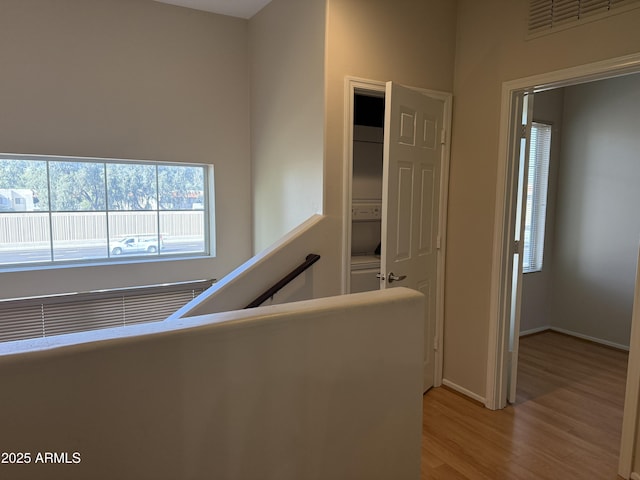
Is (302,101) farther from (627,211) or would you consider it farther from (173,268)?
(627,211)

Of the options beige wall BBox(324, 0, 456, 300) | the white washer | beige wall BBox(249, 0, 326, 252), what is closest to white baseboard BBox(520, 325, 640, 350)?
the white washer

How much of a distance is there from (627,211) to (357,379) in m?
3.88

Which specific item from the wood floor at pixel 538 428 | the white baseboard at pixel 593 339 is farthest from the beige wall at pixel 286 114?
the white baseboard at pixel 593 339

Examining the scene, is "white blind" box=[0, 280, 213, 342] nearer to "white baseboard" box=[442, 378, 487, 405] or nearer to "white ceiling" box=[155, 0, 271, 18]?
"white baseboard" box=[442, 378, 487, 405]

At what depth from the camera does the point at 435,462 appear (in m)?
2.35

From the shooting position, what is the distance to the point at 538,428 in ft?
8.85

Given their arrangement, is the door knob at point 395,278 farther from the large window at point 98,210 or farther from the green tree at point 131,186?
the green tree at point 131,186

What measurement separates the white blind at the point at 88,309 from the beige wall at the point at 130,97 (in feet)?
0.27

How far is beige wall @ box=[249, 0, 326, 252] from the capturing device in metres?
2.70

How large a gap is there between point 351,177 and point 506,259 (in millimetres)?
1217

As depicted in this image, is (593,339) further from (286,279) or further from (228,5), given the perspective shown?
(228,5)

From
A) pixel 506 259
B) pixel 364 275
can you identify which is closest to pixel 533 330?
pixel 506 259

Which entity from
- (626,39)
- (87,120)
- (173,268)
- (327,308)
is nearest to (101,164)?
(87,120)

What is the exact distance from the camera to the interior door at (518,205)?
2.74 meters
